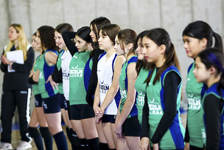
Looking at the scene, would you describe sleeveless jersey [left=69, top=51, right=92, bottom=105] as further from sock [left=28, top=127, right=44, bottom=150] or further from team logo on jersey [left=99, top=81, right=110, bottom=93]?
sock [left=28, top=127, right=44, bottom=150]

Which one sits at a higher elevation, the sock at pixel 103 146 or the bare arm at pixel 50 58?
the bare arm at pixel 50 58

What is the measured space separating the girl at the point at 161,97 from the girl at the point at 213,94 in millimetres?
252

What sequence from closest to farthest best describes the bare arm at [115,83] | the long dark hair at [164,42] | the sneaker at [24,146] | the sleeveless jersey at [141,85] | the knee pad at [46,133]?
1. the long dark hair at [164,42]
2. the sleeveless jersey at [141,85]
3. the bare arm at [115,83]
4. the knee pad at [46,133]
5. the sneaker at [24,146]

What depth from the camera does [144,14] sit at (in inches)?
258

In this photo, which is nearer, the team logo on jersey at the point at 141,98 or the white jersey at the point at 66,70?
the team logo on jersey at the point at 141,98

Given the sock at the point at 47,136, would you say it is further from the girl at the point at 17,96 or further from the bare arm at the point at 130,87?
the bare arm at the point at 130,87

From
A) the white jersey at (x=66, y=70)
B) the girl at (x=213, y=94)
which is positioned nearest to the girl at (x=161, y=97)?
the girl at (x=213, y=94)

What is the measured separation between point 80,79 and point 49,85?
2.36 feet

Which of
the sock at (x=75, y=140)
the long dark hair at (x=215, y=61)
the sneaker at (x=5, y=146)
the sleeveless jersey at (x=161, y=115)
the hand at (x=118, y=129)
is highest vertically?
the long dark hair at (x=215, y=61)

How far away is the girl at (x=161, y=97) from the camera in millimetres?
1832

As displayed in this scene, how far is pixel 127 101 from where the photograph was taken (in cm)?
235

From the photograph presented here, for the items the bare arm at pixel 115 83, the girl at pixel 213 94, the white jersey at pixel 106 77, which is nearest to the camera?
the girl at pixel 213 94

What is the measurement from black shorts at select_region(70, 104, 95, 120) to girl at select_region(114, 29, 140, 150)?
2.04ft

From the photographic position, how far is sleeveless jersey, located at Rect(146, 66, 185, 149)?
73.0 inches
